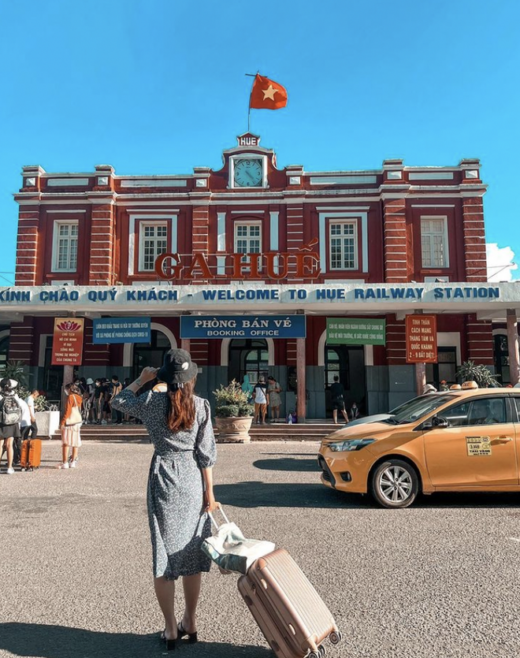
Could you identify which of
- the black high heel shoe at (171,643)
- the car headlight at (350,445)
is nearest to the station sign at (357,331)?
the car headlight at (350,445)

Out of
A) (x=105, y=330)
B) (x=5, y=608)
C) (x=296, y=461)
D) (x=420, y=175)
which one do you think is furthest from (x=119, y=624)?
(x=420, y=175)

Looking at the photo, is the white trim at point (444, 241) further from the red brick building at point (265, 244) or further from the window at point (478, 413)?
the window at point (478, 413)

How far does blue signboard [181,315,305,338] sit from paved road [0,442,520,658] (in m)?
9.62

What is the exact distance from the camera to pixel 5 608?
400cm

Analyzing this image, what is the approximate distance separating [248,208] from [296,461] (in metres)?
12.9

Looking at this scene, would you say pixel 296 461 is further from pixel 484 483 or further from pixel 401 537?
pixel 401 537

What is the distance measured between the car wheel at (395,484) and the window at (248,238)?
608 inches

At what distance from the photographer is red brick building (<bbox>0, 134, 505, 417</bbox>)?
2053 cm

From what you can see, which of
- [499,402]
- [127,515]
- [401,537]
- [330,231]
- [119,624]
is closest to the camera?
[119,624]

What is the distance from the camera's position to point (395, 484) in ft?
23.9

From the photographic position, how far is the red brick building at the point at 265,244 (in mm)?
20531

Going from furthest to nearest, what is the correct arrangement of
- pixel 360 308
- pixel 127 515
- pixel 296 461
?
pixel 360 308
pixel 296 461
pixel 127 515

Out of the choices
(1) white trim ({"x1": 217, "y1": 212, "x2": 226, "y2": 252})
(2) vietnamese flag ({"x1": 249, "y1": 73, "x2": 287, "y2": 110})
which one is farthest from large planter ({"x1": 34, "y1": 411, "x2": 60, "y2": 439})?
(2) vietnamese flag ({"x1": 249, "y1": 73, "x2": 287, "y2": 110})

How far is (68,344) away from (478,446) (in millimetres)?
14583
